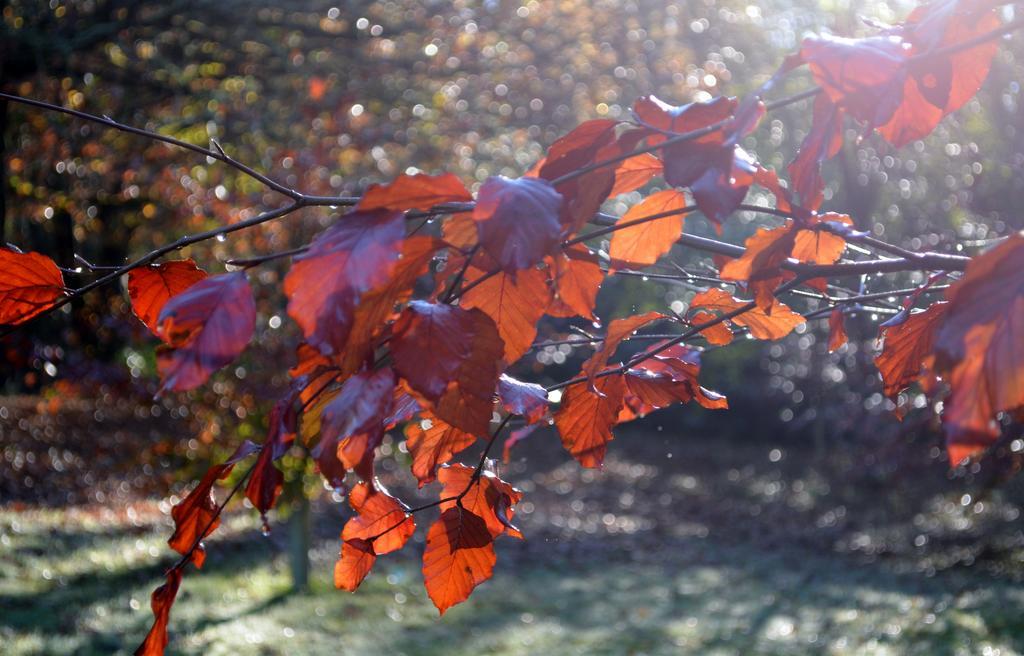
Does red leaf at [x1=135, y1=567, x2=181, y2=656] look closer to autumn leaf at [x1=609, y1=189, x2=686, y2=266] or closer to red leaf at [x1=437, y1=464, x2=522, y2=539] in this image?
red leaf at [x1=437, y1=464, x2=522, y2=539]

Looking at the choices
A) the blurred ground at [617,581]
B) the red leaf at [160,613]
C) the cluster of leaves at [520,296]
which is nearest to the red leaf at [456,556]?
the cluster of leaves at [520,296]

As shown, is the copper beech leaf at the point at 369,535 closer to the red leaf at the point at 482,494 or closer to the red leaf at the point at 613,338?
the red leaf at the point at 482,494

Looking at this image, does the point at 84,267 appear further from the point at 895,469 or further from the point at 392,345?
the point at 895,469

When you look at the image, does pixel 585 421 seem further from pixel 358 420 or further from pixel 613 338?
pixel 358 420

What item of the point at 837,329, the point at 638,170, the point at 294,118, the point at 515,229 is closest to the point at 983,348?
the point at 515,229

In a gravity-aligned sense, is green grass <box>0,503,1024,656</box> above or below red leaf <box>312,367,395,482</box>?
below

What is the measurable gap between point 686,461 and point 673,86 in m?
9.33

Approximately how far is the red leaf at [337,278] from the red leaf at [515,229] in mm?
67

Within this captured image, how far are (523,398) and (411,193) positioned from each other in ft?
1.11

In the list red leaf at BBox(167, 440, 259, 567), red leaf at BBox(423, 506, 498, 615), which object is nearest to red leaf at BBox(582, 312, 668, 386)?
red leaf at BBox(423, 506, 498, 615)

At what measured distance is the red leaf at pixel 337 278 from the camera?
0.73m

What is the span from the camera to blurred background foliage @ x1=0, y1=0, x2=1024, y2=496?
245 inches

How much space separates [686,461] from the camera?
17109 millimetres

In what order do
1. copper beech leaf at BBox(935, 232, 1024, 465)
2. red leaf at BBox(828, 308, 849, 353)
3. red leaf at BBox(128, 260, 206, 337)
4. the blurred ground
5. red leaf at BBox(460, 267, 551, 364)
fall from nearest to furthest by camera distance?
1. copper beech leaf at BBox(935, 232, 1024, 465)
2. red leaf at BBox(460, 267, 551, 364)
3. red leaf at BBox(128, 260, 206, 337)
4. red leaf at BBox(828, 308, 849, 353)
5. the blurred ground
